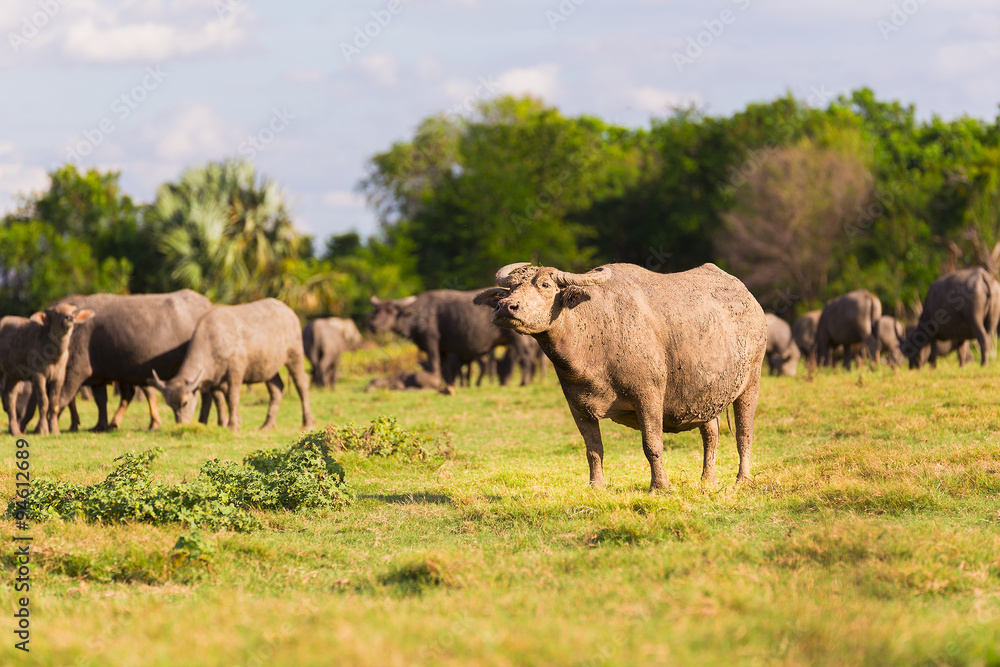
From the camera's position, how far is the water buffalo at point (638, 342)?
797cm

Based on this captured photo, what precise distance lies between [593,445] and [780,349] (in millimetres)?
19552

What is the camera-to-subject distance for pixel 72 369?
15.9m

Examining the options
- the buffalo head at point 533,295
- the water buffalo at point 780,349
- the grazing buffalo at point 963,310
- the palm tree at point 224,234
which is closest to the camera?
the buffalo head at point 533,295

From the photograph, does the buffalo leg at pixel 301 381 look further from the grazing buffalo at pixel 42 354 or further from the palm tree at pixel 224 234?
the palm tree at pixel 224 234

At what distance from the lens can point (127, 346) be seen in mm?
15992

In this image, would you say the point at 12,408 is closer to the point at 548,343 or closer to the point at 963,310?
the point at 548,343

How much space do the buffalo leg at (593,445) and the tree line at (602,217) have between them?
25992 millimetres

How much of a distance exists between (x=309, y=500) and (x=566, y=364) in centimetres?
282

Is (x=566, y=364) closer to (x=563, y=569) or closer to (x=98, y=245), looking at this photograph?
(x=563, y=569)

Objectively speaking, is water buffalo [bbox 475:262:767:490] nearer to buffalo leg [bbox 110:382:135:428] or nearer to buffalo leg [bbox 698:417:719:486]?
buffalo leg [bbox 698:417:719:486]

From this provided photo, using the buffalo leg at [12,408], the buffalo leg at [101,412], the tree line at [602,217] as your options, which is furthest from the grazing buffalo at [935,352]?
the buffalo leg at [12,408]

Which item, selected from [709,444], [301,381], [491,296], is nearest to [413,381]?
[301,381]

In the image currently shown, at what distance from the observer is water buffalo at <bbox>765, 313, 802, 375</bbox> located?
1022 inches

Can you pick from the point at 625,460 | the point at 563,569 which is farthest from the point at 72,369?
the point at 563,569
